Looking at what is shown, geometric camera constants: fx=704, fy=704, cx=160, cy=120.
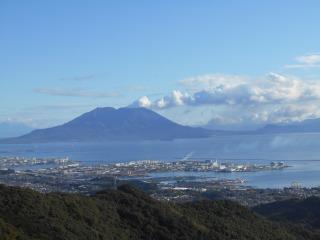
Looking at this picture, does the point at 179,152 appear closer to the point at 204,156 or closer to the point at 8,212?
the point at 204,156

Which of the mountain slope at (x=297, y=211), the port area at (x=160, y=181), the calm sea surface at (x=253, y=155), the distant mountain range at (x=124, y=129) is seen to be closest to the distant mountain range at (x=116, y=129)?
the distant mountain range at (x=124, y=129)

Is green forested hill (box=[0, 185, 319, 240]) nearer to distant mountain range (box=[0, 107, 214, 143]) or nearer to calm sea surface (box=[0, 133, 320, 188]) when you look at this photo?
calm sea surface (box=[0, 133, 320, 188])

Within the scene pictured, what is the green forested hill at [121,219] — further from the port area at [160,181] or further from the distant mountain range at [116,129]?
the distant mountain range at [116,129]

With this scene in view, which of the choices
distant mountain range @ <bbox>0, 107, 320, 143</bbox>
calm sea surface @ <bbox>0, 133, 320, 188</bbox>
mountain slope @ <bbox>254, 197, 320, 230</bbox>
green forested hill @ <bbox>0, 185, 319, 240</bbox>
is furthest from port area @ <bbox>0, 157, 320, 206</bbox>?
distant mountain range @ <bbox>0, 107, 320, 143</bbox>

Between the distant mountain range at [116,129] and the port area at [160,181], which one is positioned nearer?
the port area at [160,181]

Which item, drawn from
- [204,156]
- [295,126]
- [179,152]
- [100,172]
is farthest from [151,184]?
[295,126]

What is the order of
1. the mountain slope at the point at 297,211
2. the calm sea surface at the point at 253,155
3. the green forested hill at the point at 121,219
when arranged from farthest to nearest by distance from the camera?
the calm sea surface at the point at 253,155 → the mountain slope at the point at 297,211 → the green forested hill at the point at 121,219

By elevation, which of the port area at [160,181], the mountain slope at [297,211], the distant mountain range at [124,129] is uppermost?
the distant mountain range at [124,129]

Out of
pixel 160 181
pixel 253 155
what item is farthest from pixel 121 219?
pixel 253 155
